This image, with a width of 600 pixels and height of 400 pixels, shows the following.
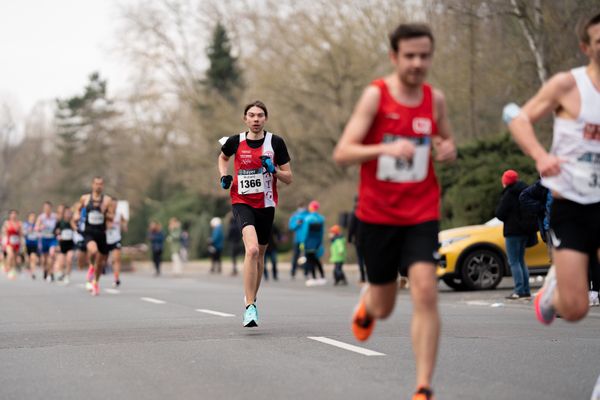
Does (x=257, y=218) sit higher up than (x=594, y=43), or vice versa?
(x=594, y=43)

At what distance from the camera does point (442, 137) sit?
6434 millimetres

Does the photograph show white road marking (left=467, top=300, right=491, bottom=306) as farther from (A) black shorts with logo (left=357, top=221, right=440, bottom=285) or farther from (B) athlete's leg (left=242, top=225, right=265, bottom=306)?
(A) black shorts with logo (left=357, top=221, right=440, bottom=285)

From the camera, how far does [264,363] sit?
855 cm

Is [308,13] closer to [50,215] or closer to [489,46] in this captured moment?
[489,46]

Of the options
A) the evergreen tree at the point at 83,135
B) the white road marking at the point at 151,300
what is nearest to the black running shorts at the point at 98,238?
the white road marking at the point at 151,300

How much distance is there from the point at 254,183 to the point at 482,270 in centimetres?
946

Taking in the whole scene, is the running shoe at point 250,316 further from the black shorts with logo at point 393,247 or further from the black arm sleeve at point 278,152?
the black shorts with logo at point 393,247

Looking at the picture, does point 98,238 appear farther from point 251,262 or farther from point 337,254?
point 251,262

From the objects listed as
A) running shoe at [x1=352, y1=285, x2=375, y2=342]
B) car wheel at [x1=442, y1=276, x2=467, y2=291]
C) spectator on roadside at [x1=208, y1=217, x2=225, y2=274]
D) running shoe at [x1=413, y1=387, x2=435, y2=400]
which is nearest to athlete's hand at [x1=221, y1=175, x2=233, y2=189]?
running shoe at [x1=352, y1=285, x2=375, y2=342]

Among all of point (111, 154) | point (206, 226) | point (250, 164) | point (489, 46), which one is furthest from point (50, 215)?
point (111, 154)

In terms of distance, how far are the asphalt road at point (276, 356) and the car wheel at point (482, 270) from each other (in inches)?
178

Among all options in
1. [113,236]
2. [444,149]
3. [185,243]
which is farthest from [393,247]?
[185,243]

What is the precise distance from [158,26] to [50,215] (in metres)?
30.3

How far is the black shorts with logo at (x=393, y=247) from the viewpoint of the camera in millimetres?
6152
